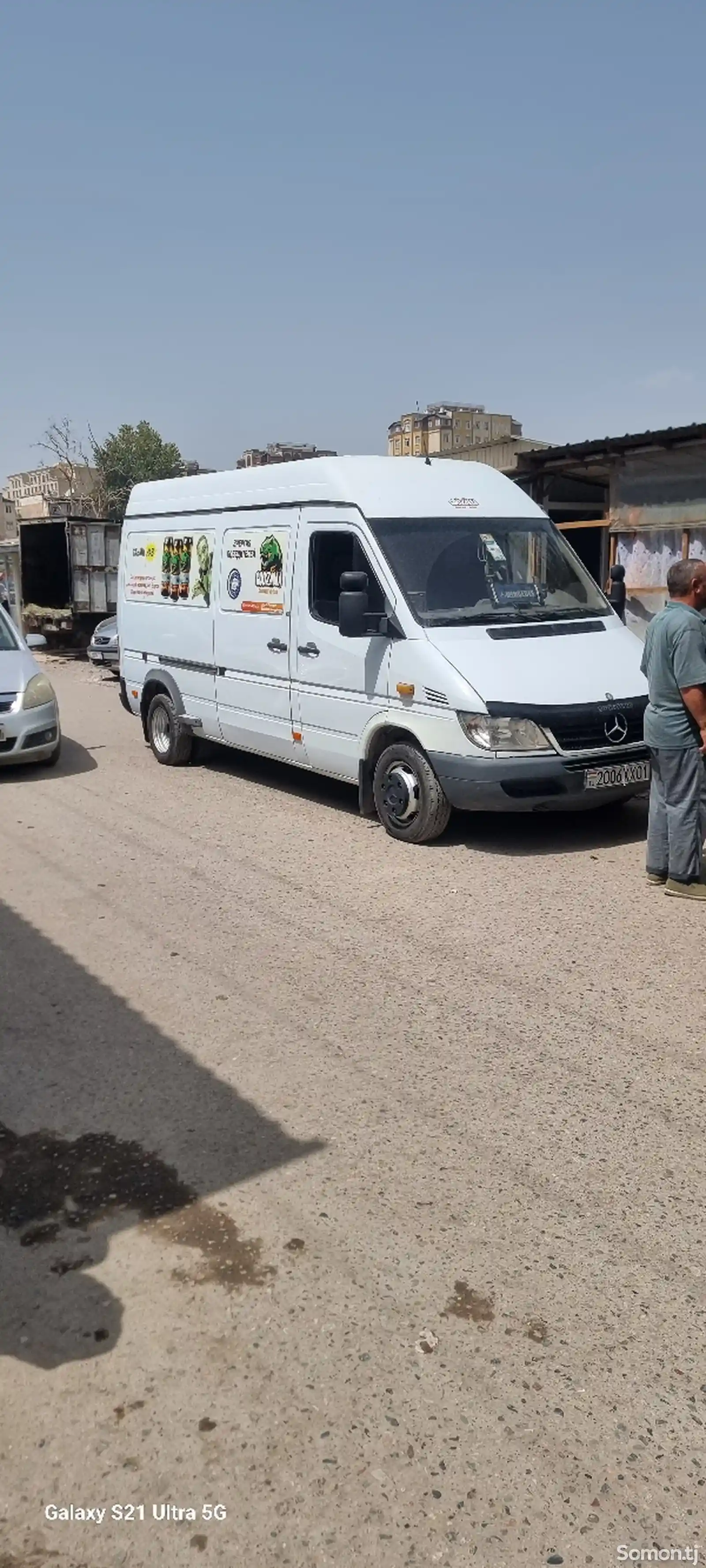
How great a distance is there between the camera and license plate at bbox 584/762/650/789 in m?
7.27

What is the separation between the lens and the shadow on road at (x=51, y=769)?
10.7 meters

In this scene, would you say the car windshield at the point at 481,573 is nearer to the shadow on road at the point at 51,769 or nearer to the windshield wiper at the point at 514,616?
the windshield wiper at the point at 514,616

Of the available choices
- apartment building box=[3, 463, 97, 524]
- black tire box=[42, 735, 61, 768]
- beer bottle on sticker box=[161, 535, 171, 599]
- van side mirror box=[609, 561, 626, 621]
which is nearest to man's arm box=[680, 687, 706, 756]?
van side mirror box=[609, 561, 626, 621]

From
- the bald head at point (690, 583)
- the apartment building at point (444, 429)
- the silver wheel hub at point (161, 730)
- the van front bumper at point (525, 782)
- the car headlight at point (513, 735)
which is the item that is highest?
the apartment building at point (444, 429)

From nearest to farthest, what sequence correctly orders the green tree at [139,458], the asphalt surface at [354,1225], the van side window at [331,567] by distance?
the asphalt surface at [354,1225], the van side window at [331,567], the green tree at [139,458]

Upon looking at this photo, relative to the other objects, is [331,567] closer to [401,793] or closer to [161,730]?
[401,793]

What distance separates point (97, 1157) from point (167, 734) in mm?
7512

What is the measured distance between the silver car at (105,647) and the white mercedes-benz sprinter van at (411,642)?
399 inches

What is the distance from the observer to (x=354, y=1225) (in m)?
3.50

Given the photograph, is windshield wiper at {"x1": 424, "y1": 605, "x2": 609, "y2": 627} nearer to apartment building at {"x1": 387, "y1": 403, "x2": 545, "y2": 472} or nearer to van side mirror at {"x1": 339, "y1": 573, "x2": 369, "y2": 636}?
van side mirror at {"x1": 339, "y1": 573, "x2": 369, "y2": 636}

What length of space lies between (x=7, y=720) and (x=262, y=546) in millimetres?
2942

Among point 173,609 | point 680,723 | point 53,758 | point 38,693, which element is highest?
point 173,609

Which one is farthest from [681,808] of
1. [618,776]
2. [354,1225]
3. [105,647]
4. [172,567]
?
[105,647]

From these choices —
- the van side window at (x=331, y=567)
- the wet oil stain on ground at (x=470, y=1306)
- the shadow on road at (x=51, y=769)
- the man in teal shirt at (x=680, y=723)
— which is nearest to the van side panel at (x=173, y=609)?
the shadow on road at (x=51, y=769)
